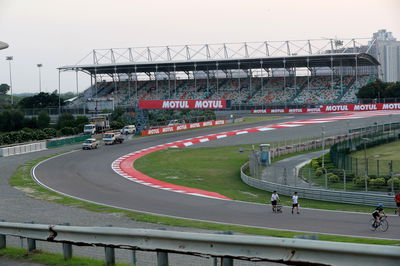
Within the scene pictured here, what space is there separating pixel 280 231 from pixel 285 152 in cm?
2760

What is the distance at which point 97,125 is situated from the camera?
69875mm

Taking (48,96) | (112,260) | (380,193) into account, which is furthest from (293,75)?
(112,260)

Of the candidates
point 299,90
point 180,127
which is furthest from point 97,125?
point 299,90

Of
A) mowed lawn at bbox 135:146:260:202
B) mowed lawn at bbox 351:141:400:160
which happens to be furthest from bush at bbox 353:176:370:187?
mowed lawn at bbox 351:141:400:160

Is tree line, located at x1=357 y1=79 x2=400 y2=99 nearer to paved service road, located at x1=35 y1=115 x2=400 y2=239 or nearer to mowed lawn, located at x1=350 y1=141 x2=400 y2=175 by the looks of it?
mowed lawn, located at x1=350 y1=141 x2=400 y2=175

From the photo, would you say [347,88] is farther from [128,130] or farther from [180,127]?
[128,130]

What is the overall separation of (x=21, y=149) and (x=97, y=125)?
17881 millimetres

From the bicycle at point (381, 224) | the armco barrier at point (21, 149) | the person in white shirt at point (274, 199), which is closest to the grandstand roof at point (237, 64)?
the armco barrier at point (21, 149)

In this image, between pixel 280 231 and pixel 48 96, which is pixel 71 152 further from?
pixel 48 96

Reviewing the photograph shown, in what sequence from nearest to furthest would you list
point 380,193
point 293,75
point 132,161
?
1. point 380,193
2. point 132,161
3. point 293,75

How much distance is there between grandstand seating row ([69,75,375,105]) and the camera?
91125mm

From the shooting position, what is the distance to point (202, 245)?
7566 mm

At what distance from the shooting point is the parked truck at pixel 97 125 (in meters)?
67.8

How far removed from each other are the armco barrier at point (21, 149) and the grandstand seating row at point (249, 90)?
4557cm
